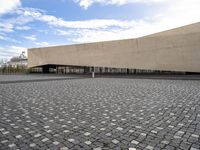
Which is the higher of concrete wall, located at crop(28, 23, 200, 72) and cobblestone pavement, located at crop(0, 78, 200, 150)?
concrete wall, located at crop(28, 23, 200, 72)

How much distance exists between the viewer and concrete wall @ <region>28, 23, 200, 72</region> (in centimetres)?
2755

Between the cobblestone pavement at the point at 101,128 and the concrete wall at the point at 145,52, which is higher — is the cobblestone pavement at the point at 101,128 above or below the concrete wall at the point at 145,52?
below

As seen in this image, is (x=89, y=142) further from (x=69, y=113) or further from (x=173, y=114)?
(x=173, y=114)

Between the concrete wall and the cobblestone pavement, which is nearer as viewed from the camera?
the cobblestone pavement

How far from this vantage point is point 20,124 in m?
5.37

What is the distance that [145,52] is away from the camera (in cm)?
3108

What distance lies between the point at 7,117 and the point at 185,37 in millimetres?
26751

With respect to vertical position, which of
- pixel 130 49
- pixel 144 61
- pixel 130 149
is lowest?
pixel 130 149

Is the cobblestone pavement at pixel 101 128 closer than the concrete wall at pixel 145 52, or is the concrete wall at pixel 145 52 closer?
the cobblestone pavement at pixel 101 128

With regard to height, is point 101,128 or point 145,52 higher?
point 145,52

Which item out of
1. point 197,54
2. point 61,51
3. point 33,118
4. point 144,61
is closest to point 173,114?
point 33,118

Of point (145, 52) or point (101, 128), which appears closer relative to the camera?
point (101, 128)

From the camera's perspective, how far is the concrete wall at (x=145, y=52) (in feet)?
90.4

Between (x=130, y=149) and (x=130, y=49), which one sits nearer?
(x=130, y=149)
